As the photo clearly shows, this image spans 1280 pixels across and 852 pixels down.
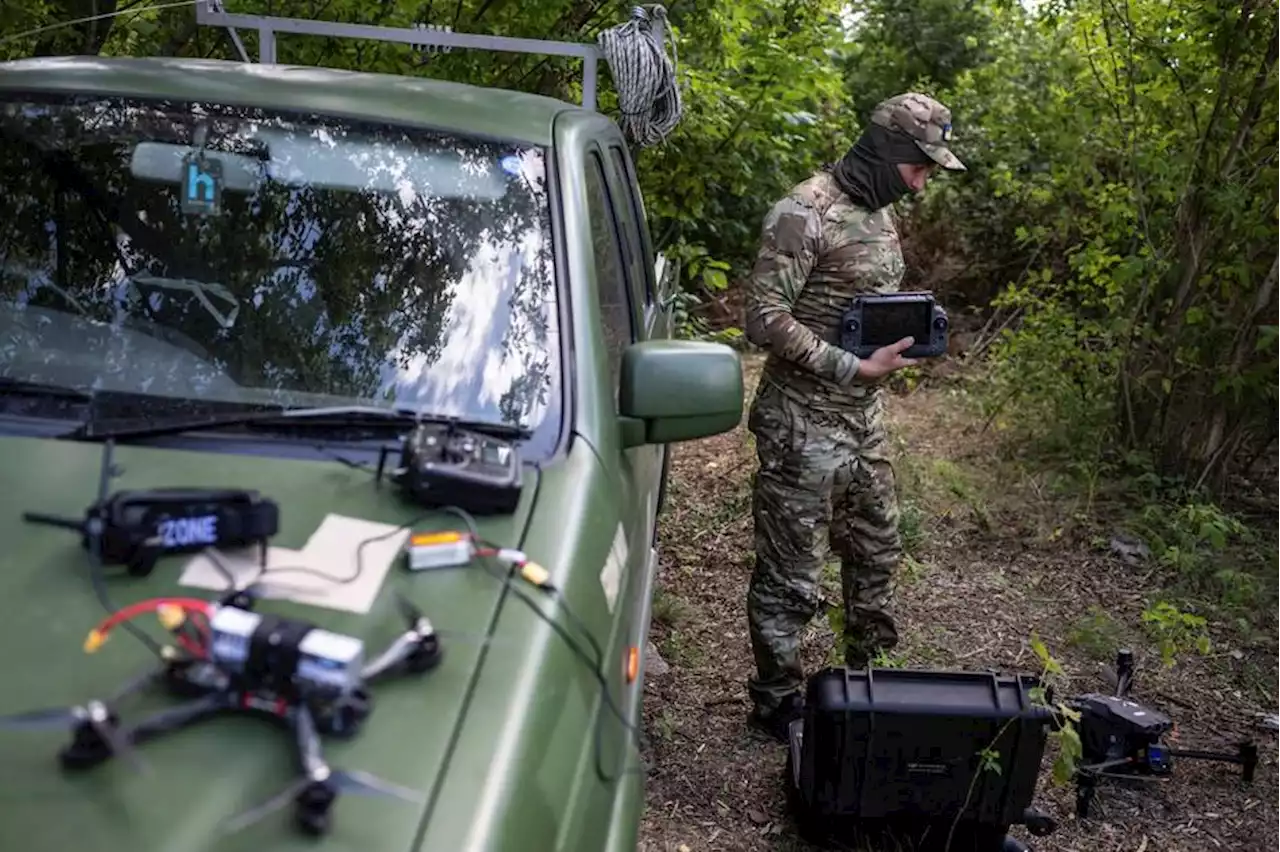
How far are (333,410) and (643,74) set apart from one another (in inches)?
108

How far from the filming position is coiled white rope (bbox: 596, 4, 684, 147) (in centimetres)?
462

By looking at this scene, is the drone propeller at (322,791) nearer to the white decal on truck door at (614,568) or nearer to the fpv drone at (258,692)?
the fpv drone at (258,692)

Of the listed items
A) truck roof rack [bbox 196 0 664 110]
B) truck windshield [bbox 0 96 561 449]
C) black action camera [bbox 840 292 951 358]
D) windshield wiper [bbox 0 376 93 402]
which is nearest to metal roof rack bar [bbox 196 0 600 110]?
truck roof rack [bbox 196 0 664 110]

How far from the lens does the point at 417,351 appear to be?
8.05ft

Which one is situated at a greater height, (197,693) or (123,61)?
(123,61)

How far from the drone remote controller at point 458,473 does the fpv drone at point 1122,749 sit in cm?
247

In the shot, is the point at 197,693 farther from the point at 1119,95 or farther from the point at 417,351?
the point at 1119,95

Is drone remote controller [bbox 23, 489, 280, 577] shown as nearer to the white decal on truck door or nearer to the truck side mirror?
the white decal on truck door

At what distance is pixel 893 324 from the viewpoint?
3.98 meters

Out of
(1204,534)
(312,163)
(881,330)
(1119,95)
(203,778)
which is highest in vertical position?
(1119,95)

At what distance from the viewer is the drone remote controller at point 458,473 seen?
80.4 inches

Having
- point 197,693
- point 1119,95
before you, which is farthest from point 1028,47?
point 197,693

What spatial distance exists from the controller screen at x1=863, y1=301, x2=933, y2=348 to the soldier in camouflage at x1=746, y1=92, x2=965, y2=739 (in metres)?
0.06

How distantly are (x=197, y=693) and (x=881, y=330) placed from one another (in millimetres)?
2773
